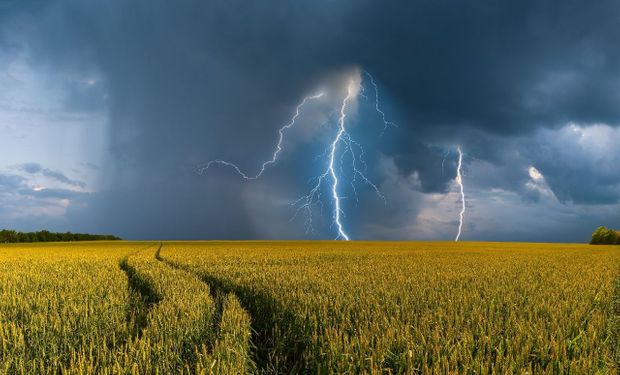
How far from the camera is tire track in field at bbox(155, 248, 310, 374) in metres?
6.50

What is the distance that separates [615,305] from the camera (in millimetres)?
10992

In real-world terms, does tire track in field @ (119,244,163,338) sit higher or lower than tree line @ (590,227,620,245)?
lower

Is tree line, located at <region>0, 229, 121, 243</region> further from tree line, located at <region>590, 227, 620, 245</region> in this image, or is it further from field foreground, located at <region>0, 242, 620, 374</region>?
tree line, located at <region>590, 227, 620, 245</region>

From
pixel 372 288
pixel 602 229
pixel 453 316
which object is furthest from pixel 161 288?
pixel 602 229

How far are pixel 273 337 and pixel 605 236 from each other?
4267 inches

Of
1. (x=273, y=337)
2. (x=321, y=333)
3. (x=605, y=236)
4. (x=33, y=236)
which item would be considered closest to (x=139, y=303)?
(x=273, y=337)

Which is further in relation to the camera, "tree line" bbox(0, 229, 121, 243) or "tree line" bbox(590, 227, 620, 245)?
"tree line" bbox(0, 229, 121, 243)

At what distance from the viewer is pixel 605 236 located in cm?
9262

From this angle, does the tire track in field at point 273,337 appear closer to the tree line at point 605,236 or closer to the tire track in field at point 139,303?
the tire track in field at point 139,303

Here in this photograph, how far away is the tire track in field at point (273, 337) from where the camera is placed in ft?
21.3

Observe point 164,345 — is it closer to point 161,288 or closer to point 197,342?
point 197,342

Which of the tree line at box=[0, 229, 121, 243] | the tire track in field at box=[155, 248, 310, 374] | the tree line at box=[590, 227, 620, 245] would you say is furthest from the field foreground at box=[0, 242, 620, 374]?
the tree line at box=[0, 229, 121, 243]

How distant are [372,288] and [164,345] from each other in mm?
6255

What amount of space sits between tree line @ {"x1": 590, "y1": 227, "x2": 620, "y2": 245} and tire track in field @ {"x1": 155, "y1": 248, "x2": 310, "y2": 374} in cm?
10378
